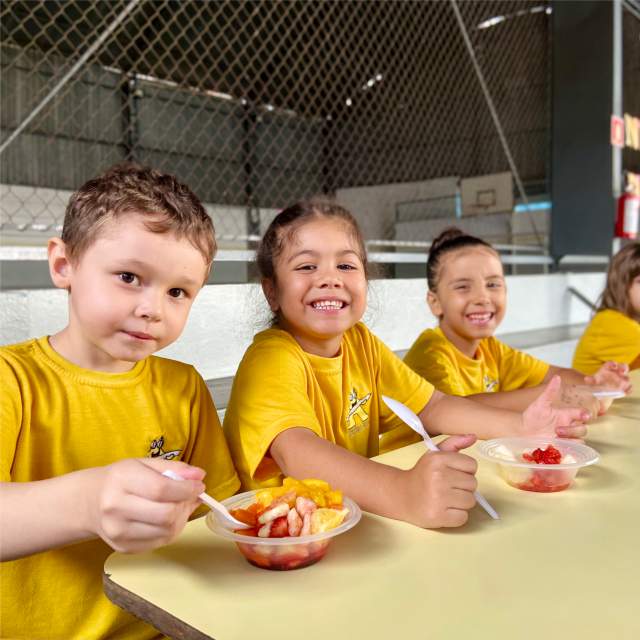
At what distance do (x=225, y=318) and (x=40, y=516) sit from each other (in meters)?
1.52

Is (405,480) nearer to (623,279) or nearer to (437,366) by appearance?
(437,366)

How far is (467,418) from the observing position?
1.09 m

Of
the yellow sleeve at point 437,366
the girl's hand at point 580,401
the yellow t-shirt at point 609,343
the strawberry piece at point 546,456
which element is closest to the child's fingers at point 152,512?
the strawberry piece at point 546,456

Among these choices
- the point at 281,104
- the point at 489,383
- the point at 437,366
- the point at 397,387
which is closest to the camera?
the point at 397,387

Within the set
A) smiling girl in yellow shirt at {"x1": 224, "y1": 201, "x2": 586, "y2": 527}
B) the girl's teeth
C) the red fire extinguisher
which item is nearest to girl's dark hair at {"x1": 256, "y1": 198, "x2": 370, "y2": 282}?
smiling girl in yellow shirt at {"x1": 224, "y1": 201, "x2": 586, "y2": 527}

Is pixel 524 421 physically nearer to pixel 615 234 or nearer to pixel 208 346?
pixel 208 346

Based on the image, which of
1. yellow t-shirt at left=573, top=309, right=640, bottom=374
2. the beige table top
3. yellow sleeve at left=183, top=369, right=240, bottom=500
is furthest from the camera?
yellow t-shirt at left=573, top=309, right=640, bottom=374

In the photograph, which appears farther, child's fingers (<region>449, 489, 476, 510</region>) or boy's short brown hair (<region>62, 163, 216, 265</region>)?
boy's short brown hair (<region>62, 163, 216, 265</region>)

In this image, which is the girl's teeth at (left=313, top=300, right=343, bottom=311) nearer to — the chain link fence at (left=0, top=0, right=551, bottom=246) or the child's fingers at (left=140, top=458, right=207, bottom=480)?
the child's fingers at (left=140, top=458, right=207, bottom=480)

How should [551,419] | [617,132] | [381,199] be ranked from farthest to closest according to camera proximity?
[381,199]
[617,132]
[551,419]

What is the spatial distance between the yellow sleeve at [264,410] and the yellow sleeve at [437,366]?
538mm

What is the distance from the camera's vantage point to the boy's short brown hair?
2.50 feet

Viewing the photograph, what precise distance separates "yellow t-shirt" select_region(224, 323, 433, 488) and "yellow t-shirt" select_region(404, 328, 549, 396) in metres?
0.23

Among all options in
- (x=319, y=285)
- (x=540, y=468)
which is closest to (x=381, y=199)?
(x=319, y=285)
